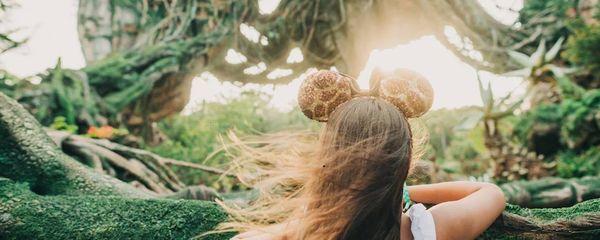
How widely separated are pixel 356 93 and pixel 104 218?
985mm

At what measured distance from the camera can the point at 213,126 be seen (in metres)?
9.73

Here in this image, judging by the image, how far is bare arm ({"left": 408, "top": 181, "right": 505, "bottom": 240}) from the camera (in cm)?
119

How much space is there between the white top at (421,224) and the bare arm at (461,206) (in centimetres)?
2

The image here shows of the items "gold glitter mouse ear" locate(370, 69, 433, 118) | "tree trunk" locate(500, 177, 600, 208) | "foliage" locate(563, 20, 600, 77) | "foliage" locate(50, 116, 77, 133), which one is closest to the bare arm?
"gold glitter mouse ear" locate(370, 69, 433, 118)

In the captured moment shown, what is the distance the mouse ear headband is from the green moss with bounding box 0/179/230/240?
0.68 m

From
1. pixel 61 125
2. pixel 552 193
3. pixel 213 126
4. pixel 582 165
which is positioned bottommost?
pixel 582 165

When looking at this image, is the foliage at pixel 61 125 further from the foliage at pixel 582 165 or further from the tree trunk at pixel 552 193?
the foliage at pixel 582 165

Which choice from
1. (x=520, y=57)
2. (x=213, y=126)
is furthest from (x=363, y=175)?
(x=213, y=126)

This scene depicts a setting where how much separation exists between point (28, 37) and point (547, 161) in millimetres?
7642

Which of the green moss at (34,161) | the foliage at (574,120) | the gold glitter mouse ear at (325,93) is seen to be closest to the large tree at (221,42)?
the foliage at (574,120)

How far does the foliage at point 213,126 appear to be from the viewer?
7.68 meters

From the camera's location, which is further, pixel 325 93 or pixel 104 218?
pixel 104 218

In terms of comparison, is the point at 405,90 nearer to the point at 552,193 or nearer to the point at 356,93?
the point at 356,93

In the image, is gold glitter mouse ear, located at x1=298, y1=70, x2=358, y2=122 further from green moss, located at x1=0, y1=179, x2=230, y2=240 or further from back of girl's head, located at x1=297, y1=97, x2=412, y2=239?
green moss, located at x1=0, y1=179, x2=230, y2=240
